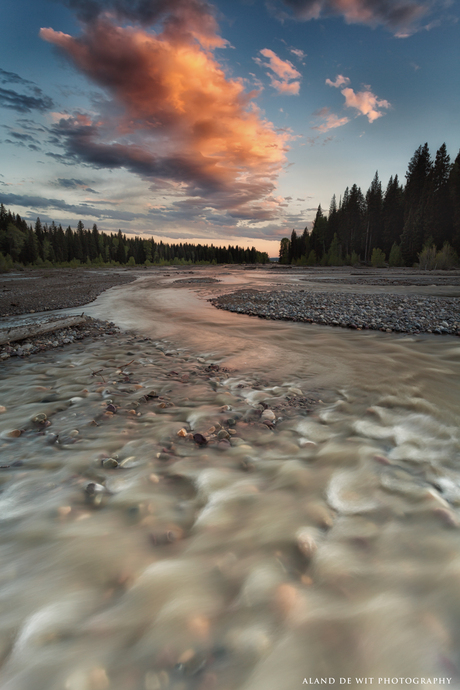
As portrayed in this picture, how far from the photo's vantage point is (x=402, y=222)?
55.2 meters

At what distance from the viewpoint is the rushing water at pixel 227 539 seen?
1280 millimetres

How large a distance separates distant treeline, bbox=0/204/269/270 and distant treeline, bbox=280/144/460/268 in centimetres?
5004

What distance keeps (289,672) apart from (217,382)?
3532 mm

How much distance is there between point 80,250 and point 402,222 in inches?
3083

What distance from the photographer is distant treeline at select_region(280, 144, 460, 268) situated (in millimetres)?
42031

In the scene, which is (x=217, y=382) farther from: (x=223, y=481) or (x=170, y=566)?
Result: (x=170, y=566)

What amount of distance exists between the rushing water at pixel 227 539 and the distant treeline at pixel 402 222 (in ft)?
143

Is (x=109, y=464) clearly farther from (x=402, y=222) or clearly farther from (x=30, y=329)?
(x=402, y=222)

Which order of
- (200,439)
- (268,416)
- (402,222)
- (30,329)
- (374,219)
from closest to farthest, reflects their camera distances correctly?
(200,439) < (268,416) < (30,329) < (402,222) < (374,219)


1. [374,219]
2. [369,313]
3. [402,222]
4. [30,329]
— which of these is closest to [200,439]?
[30,329]

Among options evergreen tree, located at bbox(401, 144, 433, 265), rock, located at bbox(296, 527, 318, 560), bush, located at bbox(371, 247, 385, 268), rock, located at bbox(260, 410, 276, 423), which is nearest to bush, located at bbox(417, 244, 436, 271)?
evergreen tree, located at bbox(401, 144, 433, 265)

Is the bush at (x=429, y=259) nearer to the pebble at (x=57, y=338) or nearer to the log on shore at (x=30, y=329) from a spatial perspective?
the pebble at (x=57, y=338)

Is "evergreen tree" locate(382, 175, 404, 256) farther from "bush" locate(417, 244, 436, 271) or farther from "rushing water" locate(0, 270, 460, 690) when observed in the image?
"rushing water" locate(0, 270, 460, 690)

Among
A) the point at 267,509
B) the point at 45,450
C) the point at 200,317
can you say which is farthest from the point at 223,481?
the point at 200,317
